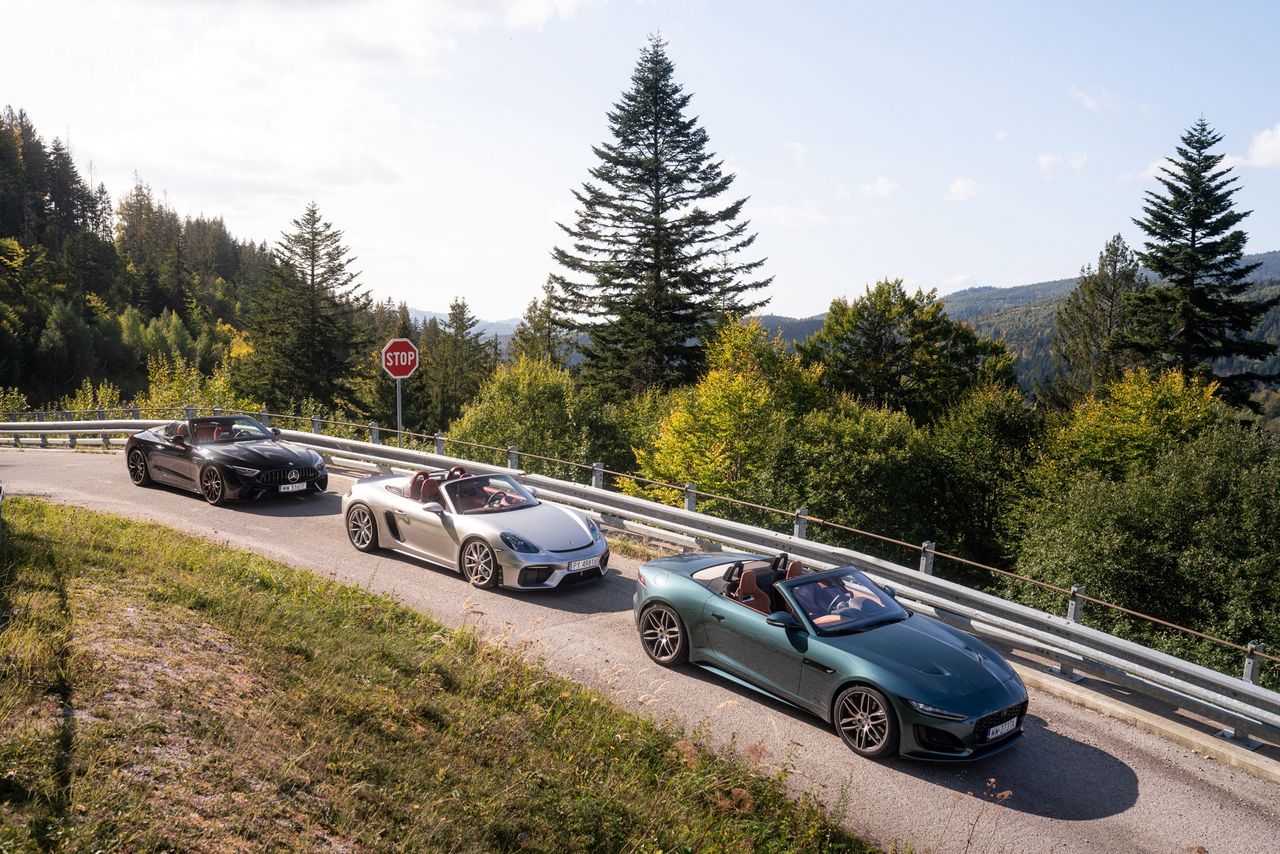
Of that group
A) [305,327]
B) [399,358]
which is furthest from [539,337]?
[399,358]

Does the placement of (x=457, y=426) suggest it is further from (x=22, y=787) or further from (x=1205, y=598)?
(x=22, y=787)

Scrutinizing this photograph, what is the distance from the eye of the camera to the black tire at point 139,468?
1568 cm

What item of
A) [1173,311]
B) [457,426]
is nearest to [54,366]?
[457,426]

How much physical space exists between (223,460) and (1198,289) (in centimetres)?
5176

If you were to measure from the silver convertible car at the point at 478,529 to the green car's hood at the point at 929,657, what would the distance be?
409 cm

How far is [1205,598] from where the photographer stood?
30.5m

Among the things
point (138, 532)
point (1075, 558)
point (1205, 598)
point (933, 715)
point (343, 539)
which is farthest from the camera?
point (1075, 558)

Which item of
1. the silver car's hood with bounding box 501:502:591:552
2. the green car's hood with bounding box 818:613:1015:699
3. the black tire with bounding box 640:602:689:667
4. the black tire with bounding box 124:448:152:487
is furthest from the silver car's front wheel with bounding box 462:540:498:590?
the black tire with bounding box 124:448:152:487

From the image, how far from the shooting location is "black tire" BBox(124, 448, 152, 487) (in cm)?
1568

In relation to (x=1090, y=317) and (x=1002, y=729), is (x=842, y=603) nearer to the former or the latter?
(x=1002, y=729)

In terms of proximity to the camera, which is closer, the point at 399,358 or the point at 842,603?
the point at 842,603

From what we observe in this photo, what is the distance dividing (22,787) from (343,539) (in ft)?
27.7

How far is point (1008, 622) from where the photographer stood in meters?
8.70

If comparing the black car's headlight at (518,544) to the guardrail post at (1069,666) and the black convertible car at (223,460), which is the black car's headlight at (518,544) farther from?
the black convertible car at (223,460)
